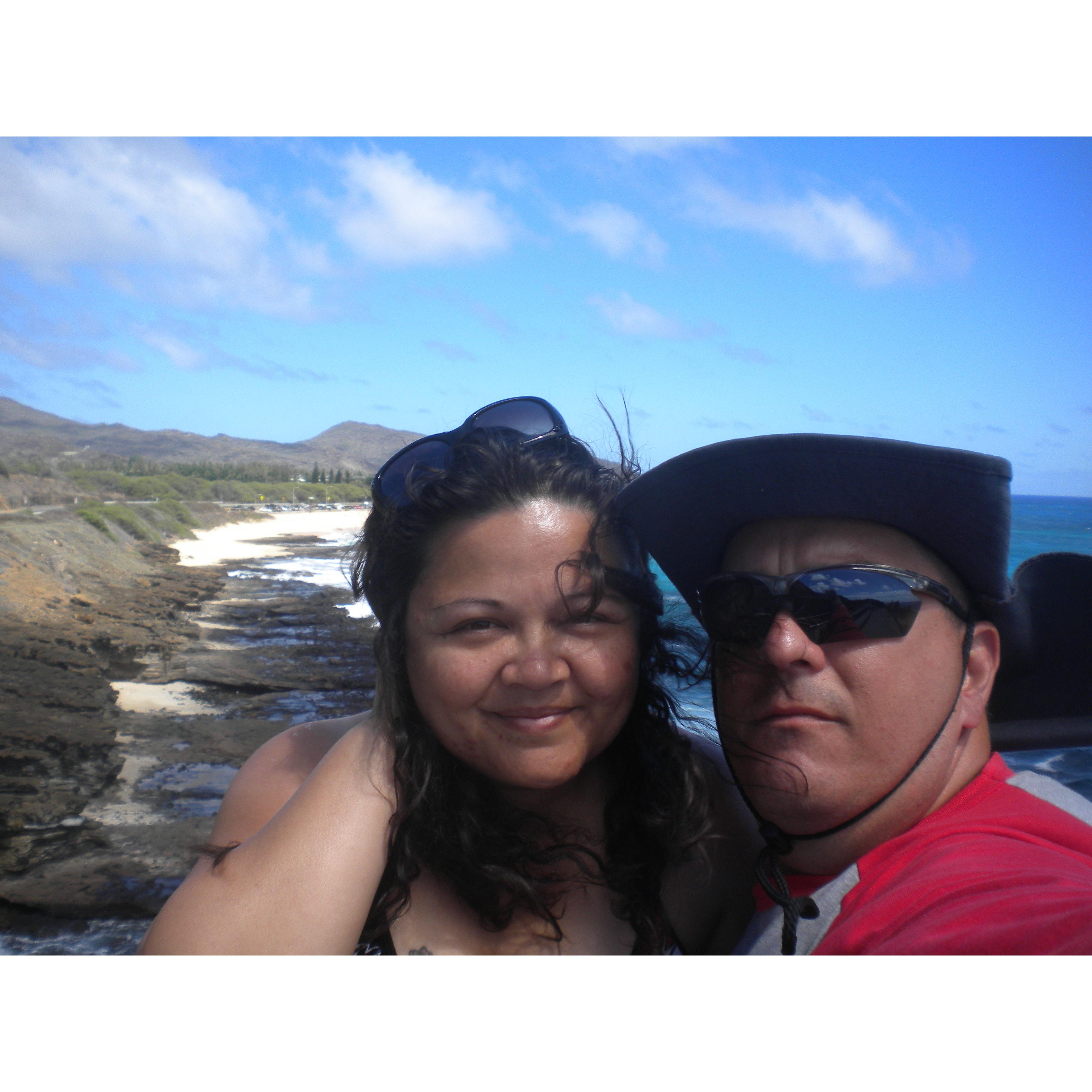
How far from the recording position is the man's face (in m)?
1.36

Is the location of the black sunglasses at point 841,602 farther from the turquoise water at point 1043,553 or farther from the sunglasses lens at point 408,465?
the sunglasses lens at point 408,465

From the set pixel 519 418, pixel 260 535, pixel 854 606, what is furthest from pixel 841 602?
pixel 260 535

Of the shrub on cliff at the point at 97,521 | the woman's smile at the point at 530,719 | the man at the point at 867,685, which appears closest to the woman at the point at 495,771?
the woman's smile at the point at 530,719

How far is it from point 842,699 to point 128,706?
7578mm

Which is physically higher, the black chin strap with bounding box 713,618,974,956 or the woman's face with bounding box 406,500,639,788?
the woman's face with bounding box 406,500,639,788

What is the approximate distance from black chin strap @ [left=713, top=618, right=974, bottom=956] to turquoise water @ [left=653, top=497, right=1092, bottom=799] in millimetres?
277

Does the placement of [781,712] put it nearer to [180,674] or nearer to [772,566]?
[772,566]

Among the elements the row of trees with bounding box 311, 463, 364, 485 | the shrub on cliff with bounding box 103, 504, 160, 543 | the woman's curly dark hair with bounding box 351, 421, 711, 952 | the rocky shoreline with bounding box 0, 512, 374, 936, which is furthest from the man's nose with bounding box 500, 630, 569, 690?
the row of trees with bounding box 311, 463, 364, 485

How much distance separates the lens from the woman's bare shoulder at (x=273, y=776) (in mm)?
1843

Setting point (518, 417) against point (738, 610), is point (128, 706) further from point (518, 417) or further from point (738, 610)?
point (738, 610)

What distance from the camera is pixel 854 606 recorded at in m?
1.36

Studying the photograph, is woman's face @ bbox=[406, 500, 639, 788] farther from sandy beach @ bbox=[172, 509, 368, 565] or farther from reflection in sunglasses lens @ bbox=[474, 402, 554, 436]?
sandy beach @ bbox=[172, 509, 368, 565]

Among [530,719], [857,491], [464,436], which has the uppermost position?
[464,436]

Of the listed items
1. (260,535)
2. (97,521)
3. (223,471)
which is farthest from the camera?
(223,471)
